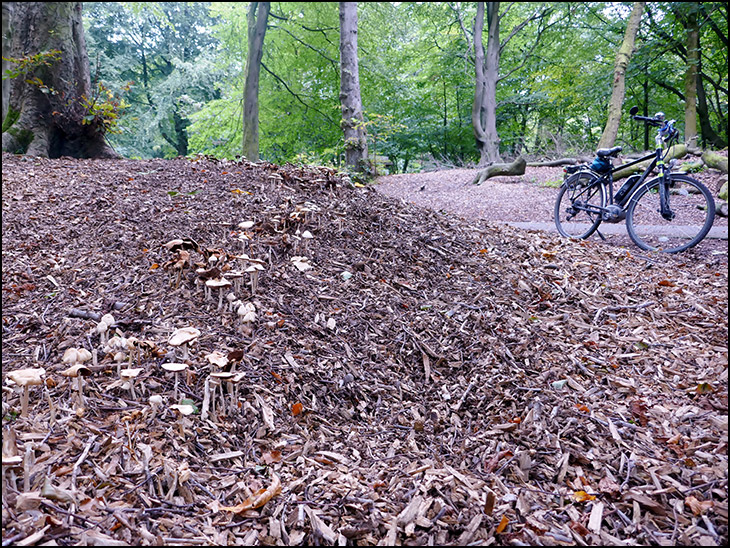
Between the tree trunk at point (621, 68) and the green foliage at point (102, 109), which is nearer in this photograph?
the green foliage at point (102, 109)

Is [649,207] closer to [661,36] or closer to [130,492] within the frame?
[130,492]

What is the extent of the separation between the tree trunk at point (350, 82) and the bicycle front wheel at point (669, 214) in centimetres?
495

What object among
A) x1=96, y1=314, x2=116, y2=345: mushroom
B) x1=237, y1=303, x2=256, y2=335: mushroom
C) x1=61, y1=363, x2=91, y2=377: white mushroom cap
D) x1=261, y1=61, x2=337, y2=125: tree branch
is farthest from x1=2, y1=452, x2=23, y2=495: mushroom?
x1=261, y1=61, x2=337, y2=125: tree branch

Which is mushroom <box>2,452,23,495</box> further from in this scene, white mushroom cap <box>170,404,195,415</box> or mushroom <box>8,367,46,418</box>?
white mushroom cap <box>170,404,195,415</box>

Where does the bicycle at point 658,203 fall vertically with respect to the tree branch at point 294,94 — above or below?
below

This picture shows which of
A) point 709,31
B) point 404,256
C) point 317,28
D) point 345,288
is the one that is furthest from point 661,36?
point 345,288

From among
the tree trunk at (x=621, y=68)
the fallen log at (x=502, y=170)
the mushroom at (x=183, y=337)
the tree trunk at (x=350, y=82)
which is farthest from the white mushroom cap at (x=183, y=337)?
the tree trunk at (x=621, y=68)

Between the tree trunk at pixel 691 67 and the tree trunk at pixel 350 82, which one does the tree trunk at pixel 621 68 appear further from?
the tree trunk at pixel 350 82

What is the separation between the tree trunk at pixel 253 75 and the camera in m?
7.92

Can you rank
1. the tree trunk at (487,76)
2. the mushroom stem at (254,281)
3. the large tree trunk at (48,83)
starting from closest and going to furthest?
the mushroom stem at (254,281) → the large tree trunk at (48,83) → the tree trunk at (487,76)

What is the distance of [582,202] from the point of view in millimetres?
5152

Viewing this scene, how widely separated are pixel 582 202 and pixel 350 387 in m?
4.31

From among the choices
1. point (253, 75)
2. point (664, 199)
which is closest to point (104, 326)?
point (664, 199)

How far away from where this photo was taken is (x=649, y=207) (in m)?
4.53
